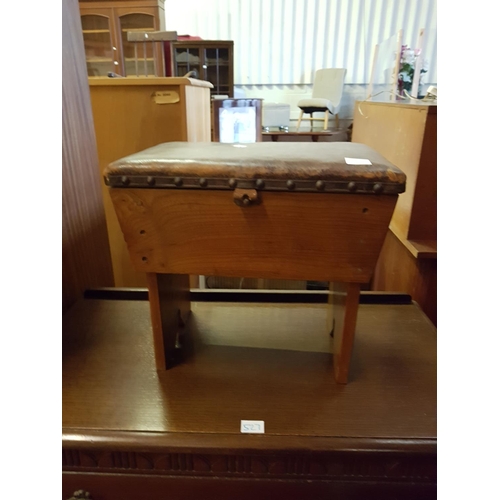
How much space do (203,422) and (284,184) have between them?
386mm

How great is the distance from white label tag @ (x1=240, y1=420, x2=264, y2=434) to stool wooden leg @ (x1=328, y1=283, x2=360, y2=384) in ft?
0.57

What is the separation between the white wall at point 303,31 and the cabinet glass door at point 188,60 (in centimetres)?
59

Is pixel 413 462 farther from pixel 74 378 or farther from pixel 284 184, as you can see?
pixel 74 378

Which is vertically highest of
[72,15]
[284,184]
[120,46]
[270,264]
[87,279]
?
[120,46]

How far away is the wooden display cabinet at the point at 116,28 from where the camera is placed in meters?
2.80

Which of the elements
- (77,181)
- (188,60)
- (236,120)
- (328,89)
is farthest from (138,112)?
(328,89)

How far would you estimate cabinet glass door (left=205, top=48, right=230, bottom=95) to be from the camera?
2.91 m

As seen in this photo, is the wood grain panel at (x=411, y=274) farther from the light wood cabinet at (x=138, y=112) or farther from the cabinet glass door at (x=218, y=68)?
the cabinet glass door at (x=218, y=68)

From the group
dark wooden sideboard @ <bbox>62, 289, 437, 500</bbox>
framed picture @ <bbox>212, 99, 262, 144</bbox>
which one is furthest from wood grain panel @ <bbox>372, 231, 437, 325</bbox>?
framed picture @ <bbox>212, 99, 262, 144</bbox>

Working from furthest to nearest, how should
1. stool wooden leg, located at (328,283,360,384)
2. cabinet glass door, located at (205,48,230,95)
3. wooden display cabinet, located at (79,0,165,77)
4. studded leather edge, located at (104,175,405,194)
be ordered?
cabinet glass door, located at (205,48,230,95) → wooden display cabinet, located at (79,0,165,77) → stool wooden leg, located at (328,283,360,384) → studded leather edge, located at (104,175,405,194)

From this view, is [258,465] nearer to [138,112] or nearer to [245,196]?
[245,196]

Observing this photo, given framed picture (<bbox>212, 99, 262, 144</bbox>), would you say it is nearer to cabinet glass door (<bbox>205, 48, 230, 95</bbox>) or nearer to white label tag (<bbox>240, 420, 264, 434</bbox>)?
cabinet glass door (<bbox>205, 48, 230, 95</bbox>)
